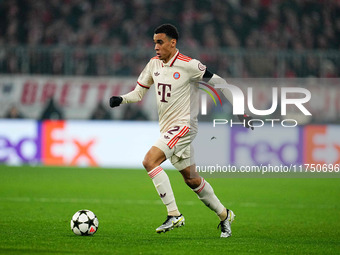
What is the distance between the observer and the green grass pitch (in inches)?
296

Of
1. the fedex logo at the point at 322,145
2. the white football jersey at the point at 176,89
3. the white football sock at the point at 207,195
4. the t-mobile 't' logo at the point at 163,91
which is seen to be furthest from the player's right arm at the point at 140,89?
the fedex logo at the point at 322,145

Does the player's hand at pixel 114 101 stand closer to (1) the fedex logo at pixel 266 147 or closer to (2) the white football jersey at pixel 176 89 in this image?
(2) the white football jersey at pixel 176 89

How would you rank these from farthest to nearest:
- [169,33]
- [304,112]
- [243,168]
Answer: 1. [304,112]
2. [243,168]
3. [169,33]

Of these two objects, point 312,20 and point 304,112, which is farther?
point 312,20

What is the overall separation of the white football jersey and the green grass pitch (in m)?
1.38

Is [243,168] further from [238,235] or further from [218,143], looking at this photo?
[238,235]

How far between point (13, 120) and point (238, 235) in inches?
470

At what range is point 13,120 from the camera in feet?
63.7

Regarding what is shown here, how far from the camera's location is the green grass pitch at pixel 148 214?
7.52 m

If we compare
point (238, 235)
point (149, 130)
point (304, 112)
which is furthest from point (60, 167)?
point (238, 235)

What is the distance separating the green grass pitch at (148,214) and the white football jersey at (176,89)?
1379 millimetres

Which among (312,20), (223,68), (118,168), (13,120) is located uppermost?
(312,20)

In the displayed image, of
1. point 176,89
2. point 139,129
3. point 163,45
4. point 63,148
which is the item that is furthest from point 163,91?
point 63,148

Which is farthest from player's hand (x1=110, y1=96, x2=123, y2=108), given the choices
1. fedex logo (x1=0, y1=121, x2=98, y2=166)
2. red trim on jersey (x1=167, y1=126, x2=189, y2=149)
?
fedex logo (x1=0, y1=121, x2=98, y2=166)
